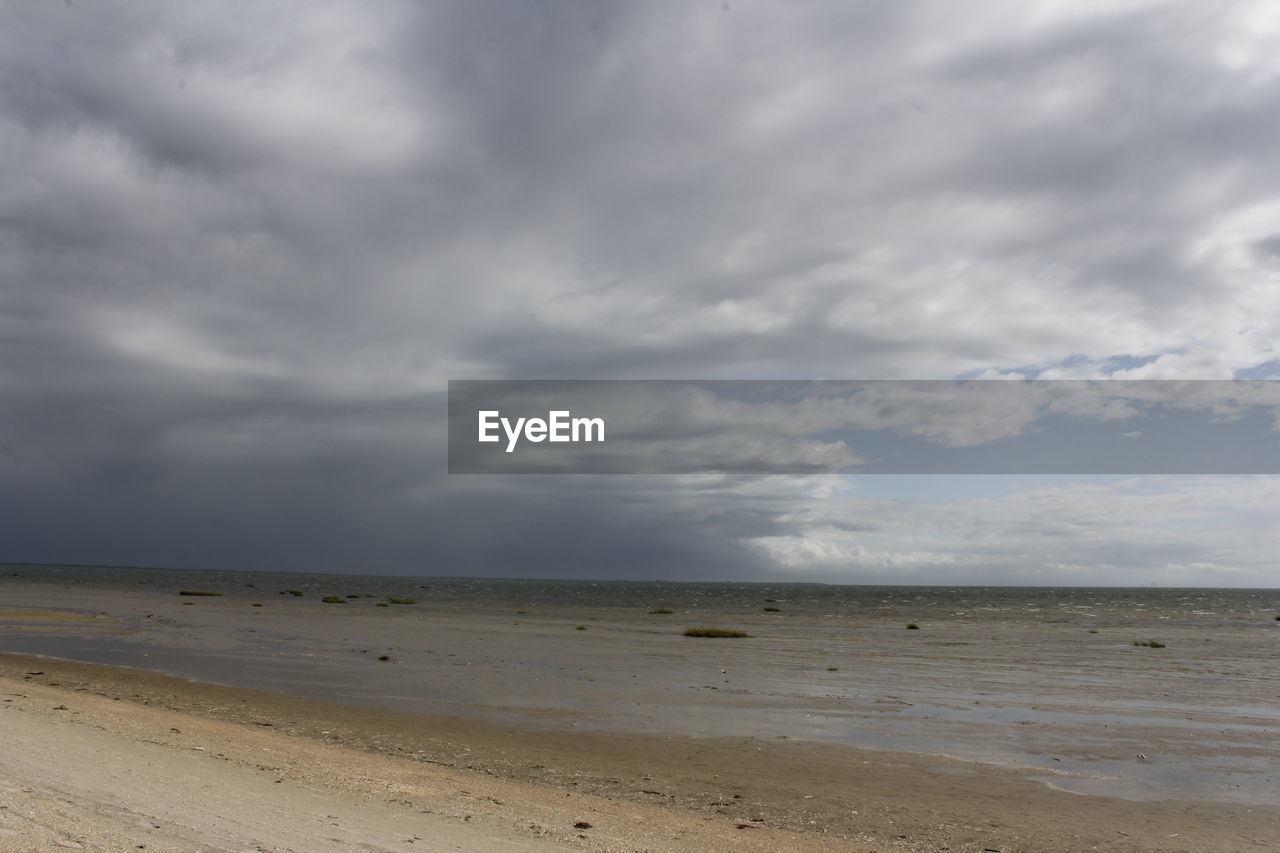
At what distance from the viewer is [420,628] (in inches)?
1962

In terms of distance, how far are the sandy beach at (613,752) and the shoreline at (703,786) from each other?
7 centimetres

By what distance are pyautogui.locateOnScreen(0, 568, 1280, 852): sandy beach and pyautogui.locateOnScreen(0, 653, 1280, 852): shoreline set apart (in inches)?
2.8

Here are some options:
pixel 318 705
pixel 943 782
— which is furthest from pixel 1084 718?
pixel 318 705

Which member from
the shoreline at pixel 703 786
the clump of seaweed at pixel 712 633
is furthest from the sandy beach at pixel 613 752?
the clump of seaweed at pixel 712 633

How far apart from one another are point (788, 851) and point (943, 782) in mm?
5493

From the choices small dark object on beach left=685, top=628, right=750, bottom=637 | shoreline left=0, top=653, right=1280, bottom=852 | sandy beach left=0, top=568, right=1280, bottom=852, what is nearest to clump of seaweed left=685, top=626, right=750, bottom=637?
small dark object on beach left=685, top=628, right=750, bottom=637

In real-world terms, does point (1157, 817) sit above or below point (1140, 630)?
above

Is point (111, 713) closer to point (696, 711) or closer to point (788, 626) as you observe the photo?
point (696, 711)

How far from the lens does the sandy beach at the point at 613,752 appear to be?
10.2 meters

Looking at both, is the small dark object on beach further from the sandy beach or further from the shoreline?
the shoreline

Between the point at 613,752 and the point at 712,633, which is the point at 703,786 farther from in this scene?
the point at 712,633

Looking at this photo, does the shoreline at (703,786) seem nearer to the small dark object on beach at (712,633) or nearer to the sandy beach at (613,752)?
the sandy beach at (613,752)

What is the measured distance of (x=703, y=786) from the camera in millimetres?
13695

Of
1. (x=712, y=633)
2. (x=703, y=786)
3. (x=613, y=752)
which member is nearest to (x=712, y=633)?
(x=712, y=633)
